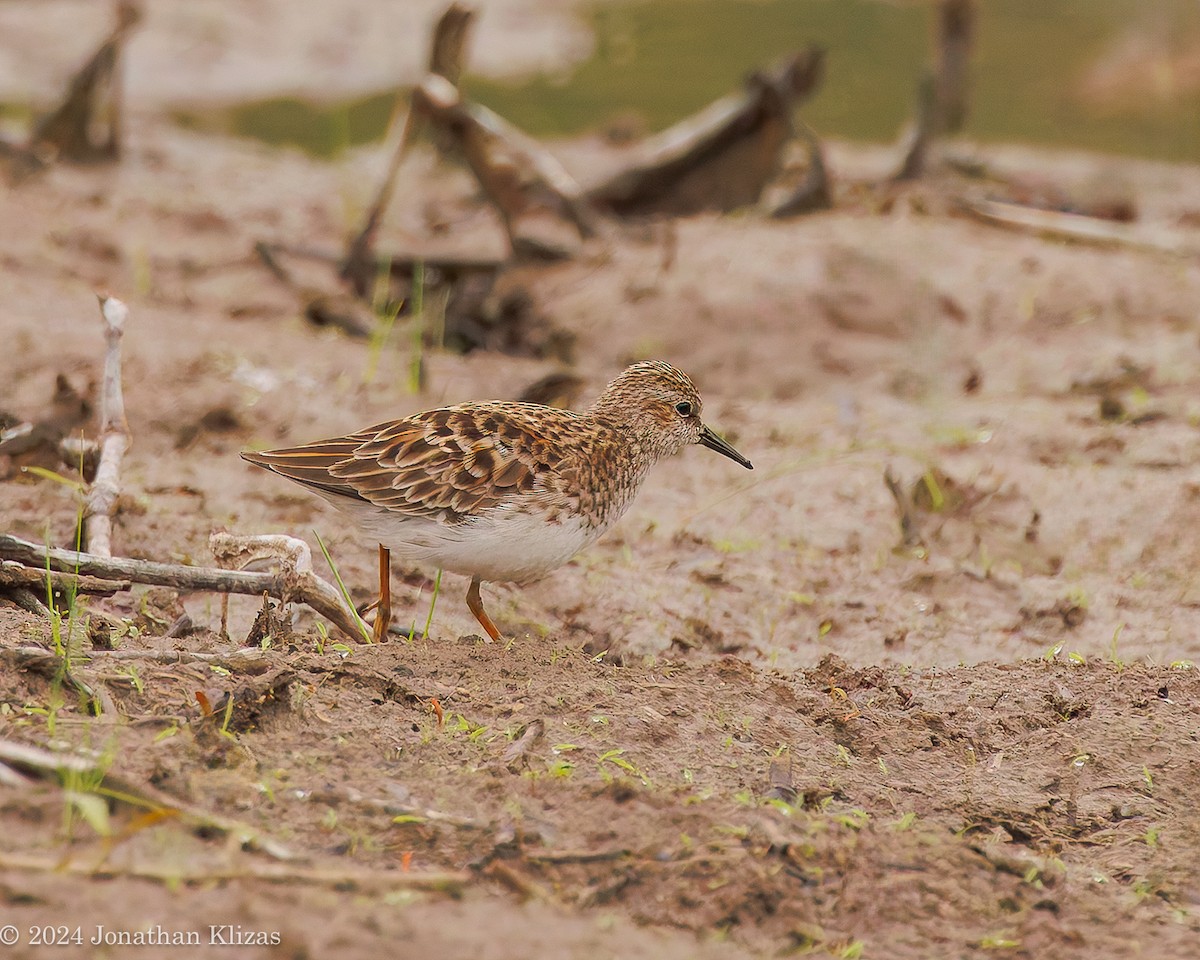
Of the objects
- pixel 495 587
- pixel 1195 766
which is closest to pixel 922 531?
pixel 495 587

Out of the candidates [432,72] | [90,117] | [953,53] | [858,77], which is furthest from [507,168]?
[858,77]

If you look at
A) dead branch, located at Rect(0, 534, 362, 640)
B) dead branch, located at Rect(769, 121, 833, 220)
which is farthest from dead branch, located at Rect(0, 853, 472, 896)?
dead branch, located at Rect(769, 121, 833, 220)

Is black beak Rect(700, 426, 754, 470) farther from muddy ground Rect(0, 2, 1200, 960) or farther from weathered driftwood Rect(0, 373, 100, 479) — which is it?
weathered driftwood Rect(0, 373, 100, 479)

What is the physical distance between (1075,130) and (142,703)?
13906 mm

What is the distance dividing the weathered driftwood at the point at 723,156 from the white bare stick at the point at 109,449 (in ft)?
17.7

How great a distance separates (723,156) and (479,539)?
6.57 meters

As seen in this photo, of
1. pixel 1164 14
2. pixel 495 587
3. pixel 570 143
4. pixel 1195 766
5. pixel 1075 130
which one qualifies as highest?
pixel 1164 14

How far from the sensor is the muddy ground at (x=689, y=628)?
11.4 ft

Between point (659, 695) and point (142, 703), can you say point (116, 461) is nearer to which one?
point (142, 703)

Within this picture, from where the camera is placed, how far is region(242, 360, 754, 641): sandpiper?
5.05m

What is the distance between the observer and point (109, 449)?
5844mm

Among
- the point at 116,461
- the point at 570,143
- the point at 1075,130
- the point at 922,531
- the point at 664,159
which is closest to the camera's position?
the point at 116,461

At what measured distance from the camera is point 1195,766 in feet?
14.6

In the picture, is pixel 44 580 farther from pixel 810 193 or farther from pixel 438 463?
pixel 810 193
